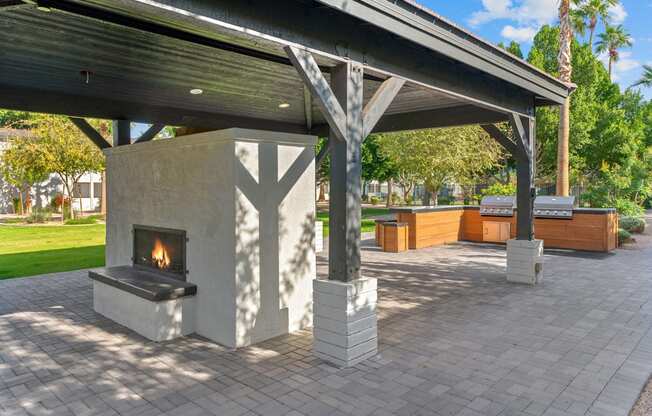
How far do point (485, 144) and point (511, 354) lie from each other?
1557cm

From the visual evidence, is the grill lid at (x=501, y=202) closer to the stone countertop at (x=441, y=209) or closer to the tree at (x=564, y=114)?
the stone countertop at (x=441, y=209)

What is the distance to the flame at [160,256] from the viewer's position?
5691 mm

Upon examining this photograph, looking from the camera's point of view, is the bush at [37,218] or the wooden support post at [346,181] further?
the bush at [37,218]

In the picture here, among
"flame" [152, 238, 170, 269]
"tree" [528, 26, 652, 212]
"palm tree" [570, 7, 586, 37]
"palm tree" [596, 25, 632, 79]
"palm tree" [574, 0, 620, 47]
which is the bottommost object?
"flame" [152, 238, 170, 269]

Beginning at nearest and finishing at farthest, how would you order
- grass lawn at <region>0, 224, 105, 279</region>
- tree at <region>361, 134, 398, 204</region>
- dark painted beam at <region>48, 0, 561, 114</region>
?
dark painted beam at <region>48, 0, 561, 114</region>, grass lawn at <region>0, 224, 105, 279</region>, tree at <region>361, 134, 398, 204</region>

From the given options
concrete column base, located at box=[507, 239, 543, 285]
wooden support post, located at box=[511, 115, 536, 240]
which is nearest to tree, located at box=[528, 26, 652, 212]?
wooden support post, located at box=[511, 115, 536, 240]

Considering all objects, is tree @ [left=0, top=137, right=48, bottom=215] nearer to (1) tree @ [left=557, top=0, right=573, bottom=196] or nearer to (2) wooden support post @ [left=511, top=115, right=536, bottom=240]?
(2) wooden support post @ [left=511, top=115, right=536, bottom=240]

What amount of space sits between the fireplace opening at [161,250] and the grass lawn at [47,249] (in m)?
4.01

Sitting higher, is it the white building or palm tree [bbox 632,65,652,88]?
palm tree [bbox 632,65,652,88]

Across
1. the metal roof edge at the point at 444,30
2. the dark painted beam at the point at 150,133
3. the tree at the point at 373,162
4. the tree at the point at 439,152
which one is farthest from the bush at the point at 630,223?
the dark painted beam at the point at 150,133

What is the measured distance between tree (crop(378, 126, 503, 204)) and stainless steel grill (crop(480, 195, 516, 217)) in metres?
3.62

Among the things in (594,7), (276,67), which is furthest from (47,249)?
(594,7)

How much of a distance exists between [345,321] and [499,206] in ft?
32.1

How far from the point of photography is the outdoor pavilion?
→ 3660 millimetres
